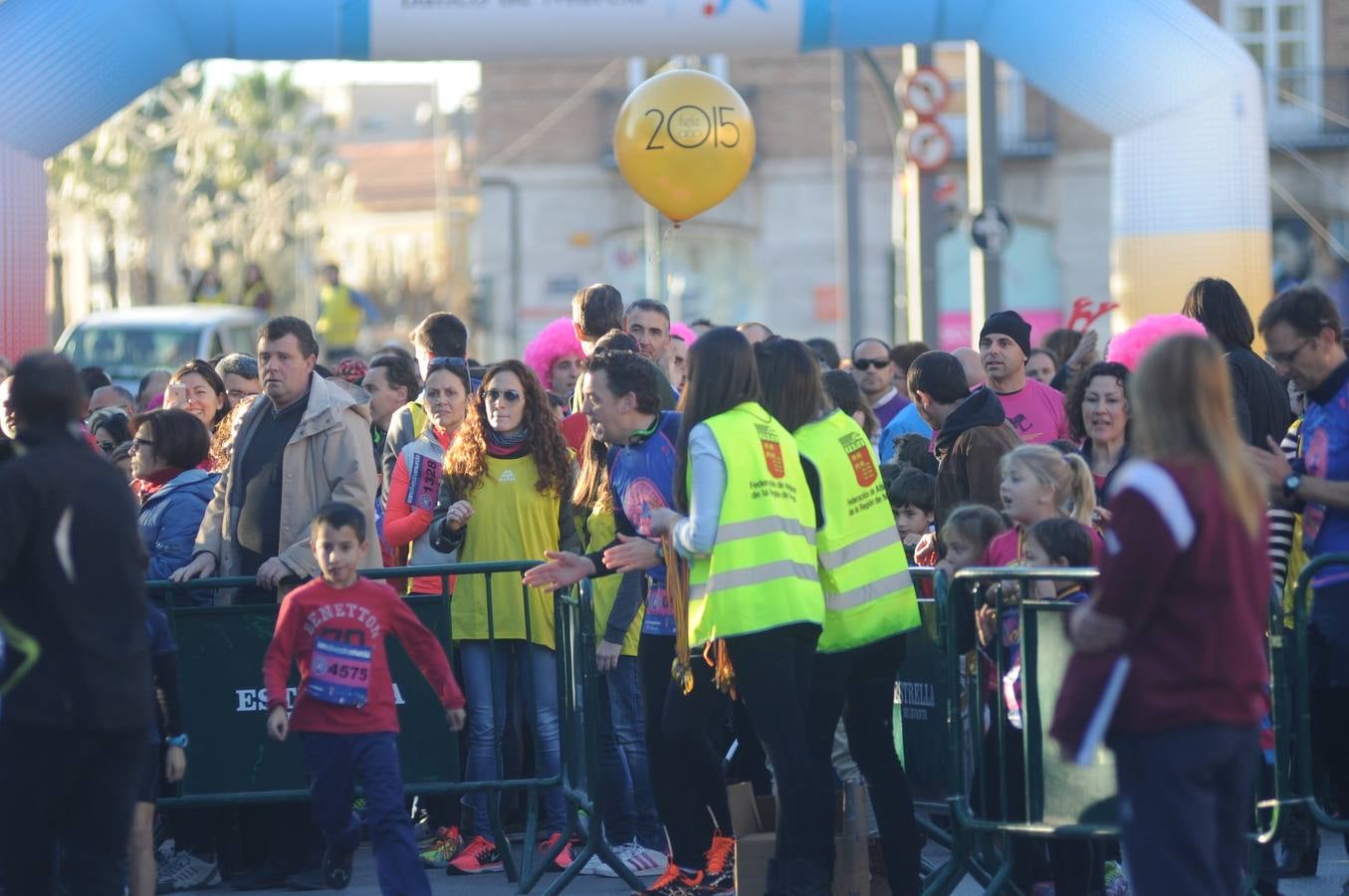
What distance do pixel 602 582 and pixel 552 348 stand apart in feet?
7.80

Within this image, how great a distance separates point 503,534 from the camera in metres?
7.79

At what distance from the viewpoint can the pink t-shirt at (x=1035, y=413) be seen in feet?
28.9

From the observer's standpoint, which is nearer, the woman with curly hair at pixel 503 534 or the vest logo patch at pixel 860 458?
the vest logo patch at pixel 860 458

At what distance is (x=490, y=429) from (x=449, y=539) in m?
0.45

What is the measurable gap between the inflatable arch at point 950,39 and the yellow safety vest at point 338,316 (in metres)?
9.95

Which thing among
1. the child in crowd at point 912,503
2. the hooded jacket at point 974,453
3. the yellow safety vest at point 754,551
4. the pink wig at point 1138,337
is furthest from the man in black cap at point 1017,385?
the yellow safety vest at point 754,551

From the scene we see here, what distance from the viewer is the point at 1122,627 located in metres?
4.71

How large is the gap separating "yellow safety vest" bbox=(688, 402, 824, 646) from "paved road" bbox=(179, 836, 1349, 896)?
1544 millimetres

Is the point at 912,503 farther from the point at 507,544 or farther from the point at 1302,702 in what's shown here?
the point at 1302,702

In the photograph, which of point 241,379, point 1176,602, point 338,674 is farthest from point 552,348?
point 1176,602

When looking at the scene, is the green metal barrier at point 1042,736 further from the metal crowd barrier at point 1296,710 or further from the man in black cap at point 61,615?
the man in black cap at point 61,615

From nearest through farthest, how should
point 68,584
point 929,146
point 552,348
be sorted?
point 68,584, point 552,348, point 929,146

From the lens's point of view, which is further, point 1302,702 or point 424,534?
point 424,534

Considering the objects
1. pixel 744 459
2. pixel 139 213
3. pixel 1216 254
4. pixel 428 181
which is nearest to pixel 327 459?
pixel 744 459
